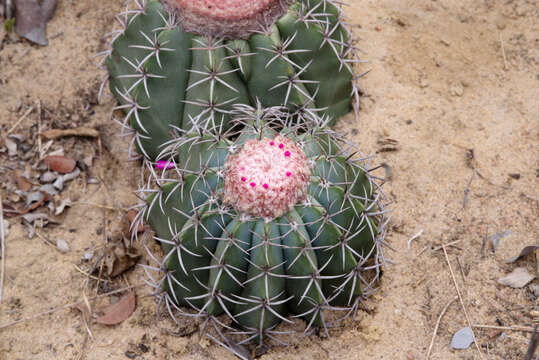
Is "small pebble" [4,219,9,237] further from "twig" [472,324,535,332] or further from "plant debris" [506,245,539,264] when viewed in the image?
"plant debris" [506,245,539,264]

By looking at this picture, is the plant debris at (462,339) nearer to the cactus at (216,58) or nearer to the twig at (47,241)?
the cactus at (216,58)

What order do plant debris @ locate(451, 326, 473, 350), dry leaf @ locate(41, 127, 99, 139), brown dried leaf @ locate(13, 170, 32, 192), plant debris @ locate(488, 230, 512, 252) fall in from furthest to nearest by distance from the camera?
dry leaf @ locate(41, 127, 99, 139)
brown dried leaf @ locate(13, 170, 32, 192)
plant debris @ locate(488, 230, 512, 252)
plant debris @ locate(451, 326, 473, 350)

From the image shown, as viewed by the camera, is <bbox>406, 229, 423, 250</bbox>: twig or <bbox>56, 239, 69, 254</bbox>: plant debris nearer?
<bbox>406, 229, 423, 250</bbox>: twig

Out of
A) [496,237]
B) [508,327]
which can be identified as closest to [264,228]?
[508,327]

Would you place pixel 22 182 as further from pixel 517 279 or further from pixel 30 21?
pixel 517 279

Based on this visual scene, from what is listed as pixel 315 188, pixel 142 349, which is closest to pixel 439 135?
pixel 315 188

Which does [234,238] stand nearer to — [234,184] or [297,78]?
[234,184]

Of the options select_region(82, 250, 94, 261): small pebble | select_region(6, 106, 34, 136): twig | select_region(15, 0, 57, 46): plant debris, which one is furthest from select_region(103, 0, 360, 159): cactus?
select_region(15, 0, 57, 46): plant debris
